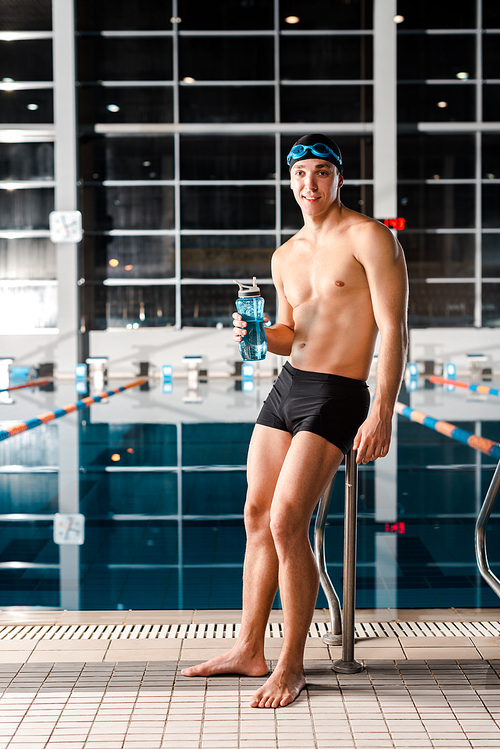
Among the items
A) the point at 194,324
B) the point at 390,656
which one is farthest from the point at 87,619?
the point at 194,324

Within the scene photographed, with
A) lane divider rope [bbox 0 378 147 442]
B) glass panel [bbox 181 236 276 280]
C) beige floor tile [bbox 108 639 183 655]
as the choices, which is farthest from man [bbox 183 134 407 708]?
glass panel [bbox 181 236 276 280]

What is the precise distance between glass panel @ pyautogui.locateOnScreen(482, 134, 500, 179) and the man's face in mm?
15978

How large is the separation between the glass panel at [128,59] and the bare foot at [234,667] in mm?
16217

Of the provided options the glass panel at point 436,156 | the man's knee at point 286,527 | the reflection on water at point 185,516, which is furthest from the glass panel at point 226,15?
the man's knee at point 286,527

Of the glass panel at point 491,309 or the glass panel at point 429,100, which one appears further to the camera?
the glass panel at point 491,309

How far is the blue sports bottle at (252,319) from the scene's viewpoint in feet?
7.79

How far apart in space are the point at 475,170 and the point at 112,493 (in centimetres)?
1374

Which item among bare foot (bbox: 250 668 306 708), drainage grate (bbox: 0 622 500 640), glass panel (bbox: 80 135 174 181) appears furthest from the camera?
glass panel (bbox: 80 135 174 181)

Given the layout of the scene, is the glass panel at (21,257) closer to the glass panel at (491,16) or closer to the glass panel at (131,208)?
the glass panel at (131,208)

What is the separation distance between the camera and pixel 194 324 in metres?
17.4

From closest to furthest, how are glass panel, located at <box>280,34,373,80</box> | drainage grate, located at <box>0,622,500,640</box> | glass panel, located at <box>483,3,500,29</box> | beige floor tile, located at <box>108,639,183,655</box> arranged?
beige floor tile, located at <box>108,639,183,655</box> → drainage grate, located at <box>0,622,500,640</box> → glass panel, located at <box>483,3,500,29</box> → glass panel, located at <box>280,34,373,80</box>

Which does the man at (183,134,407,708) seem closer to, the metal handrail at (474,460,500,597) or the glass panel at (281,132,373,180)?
the metal handrail at (474,460,500,597)

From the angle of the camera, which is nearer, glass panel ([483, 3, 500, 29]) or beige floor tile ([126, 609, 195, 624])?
beige floor tile ([126, 609, 195, 624])

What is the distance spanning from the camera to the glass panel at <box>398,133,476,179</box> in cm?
1731
